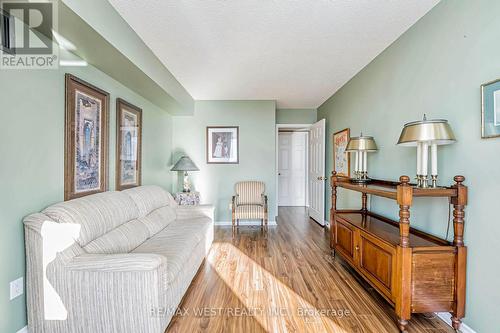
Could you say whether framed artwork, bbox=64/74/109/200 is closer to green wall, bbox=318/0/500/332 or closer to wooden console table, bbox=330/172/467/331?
wooden console table, bbox=330/172/467/331

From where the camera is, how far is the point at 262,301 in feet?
6.86

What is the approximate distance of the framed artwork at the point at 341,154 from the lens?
12.2 feet

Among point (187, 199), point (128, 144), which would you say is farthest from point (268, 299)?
point (128, 144)

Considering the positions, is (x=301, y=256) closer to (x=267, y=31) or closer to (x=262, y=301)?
(x=262, y=301)

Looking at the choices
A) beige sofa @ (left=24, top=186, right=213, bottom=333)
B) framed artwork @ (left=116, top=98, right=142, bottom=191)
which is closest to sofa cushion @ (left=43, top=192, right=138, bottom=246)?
beige sofa @ (left=24, top=186, right=213, bottom=333)

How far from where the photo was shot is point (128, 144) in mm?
3041

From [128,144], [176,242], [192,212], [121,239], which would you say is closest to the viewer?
[121,239]

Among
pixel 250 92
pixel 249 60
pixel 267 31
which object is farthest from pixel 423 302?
pixel 250 92

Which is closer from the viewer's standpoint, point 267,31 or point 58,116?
point 58,116

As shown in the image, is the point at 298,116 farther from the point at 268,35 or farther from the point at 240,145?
the point at 268,35

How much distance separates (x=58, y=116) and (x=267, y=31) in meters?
1.99

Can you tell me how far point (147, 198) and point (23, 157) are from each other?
4.51 ft

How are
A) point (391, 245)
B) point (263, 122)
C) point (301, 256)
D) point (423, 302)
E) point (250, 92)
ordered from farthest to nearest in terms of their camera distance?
1. point (263, 122)
2. point (250, 92)
3. point (301, 256)
4. point (391, 245)
5. point (423, 302)

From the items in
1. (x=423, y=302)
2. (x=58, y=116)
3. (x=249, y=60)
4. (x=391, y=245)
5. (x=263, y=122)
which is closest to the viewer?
(x=423, y=302)
